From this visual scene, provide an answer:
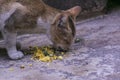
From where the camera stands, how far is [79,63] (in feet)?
12.3

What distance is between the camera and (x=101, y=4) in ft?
19.1

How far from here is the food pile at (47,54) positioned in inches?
154

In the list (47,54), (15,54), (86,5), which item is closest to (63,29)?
(47,54)

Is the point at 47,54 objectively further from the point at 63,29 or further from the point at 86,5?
the point at 86,5

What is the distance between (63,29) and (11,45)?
2.09ft

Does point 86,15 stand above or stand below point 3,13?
below

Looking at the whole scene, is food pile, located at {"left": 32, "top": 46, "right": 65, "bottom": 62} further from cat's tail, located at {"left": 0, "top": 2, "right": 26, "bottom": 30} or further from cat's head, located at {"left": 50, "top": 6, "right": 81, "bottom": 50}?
cat's tail, located at {"left": 0, "top": 2, "right": 26, "bottom": 30}

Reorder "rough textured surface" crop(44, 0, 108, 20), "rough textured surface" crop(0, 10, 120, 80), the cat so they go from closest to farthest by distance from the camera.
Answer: "rough textured surface" crop(0, 10, 120, 80), the cat, "rough textured surface" crop(44, 0, 108, 20)

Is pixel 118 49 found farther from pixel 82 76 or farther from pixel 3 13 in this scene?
pixel 3 13

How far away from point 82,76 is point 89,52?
0.74 meters

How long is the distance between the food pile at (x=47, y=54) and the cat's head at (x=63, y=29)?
3.3 inches

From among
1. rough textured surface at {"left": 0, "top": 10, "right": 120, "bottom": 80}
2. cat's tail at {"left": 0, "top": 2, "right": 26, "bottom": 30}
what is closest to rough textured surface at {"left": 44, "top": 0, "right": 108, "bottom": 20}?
rough textured surface at {"left": 0, "top": 10, "right": 120, "bottom": 80}

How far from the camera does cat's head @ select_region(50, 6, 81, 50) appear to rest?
390 cm

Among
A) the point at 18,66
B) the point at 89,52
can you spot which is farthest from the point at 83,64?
the point at 18,66
